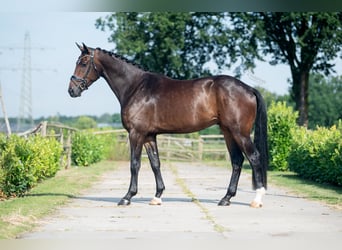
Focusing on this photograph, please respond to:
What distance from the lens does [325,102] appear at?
190ft

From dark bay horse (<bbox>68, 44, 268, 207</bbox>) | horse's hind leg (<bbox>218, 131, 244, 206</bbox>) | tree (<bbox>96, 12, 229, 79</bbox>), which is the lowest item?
horse's hind leg (<bbox>218, 131, 244, 206</bbox>)

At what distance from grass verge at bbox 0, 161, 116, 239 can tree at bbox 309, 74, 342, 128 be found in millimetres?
39328

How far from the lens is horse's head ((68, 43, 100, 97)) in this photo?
31.4 ft

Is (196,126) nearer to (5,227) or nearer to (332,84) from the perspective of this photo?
(5,227)

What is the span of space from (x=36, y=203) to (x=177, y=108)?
2.56 meters

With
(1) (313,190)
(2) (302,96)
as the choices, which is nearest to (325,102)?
(2) (302,96)

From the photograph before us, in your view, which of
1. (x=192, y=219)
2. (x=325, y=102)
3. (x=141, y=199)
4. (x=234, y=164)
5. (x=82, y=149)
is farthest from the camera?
(x=325, y=102)

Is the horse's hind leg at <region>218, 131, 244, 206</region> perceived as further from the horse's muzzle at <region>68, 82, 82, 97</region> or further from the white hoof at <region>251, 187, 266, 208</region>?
the horse's muzzle at <region>68, 82, 82, 97</region>

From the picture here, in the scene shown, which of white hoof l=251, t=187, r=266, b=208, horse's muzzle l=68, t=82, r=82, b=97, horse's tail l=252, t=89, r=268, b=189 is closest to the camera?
white hoof l=251, t=187, r=266, b=208

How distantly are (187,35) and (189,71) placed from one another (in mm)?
1763

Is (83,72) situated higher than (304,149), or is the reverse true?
(83,72)

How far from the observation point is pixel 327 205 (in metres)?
9.18

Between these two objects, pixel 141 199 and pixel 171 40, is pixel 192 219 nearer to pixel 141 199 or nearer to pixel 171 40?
pixel 141 199

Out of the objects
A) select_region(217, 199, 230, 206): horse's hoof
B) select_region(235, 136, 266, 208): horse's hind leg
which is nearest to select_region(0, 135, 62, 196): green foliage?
select_region(217, 199, 230, 206): horse's hoof
